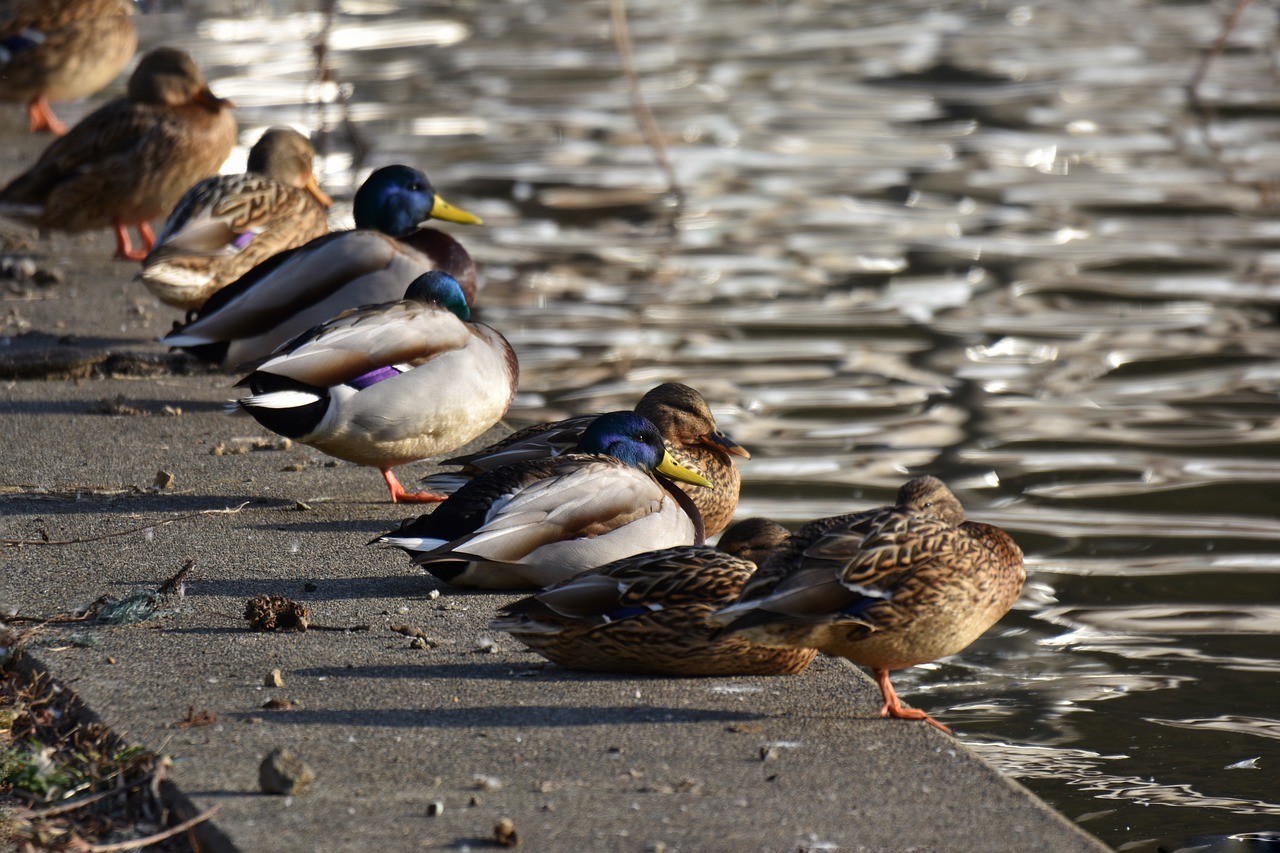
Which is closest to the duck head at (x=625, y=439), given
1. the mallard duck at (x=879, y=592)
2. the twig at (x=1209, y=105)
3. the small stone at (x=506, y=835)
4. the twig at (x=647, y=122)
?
the mallard duck at (x=879, y=592)

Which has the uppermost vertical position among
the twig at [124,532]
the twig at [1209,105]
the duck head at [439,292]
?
the duck head at [439,292]

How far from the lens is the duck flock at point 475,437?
165 inches

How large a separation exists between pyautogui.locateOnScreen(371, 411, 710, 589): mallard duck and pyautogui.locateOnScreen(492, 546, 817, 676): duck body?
38 cm

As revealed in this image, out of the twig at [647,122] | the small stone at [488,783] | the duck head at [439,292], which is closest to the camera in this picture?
the small stone at [488,783]

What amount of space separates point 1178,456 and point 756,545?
336 centimetres

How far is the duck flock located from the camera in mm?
4191

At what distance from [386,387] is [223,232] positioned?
7.26 feet

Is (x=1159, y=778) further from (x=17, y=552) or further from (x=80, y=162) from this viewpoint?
→ (x=80, y=162)

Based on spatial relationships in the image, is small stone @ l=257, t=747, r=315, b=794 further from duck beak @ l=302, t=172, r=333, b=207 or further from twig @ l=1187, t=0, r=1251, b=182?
twig @ l=1187, t=0, r=1251, b=182

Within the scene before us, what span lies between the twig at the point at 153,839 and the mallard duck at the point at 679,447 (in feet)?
7.11

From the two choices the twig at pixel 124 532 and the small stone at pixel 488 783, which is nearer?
the small stone at pixel 488 783

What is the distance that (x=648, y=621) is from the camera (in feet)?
14.3

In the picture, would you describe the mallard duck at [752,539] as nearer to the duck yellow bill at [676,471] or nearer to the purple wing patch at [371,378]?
the duck yellow bill at [676,471]

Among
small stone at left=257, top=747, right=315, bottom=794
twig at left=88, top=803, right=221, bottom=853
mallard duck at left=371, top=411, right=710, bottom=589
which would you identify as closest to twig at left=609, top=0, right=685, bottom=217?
mallard duck at left=371, top=411, right=710, bottom=589
